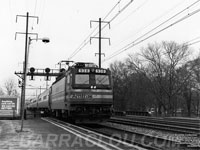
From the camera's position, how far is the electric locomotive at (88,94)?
65.8ft

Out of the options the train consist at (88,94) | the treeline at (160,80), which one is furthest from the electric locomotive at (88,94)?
the treeline at (160,80)

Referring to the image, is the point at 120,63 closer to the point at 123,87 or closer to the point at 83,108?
the point at 123,87

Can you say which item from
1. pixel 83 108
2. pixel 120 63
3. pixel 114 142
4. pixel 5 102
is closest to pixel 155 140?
pixel 114 142

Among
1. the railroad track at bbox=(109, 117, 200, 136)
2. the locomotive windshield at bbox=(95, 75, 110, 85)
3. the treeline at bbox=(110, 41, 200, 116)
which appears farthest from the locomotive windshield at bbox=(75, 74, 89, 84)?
the treeline at bbox=(110, 41, 200, 116)

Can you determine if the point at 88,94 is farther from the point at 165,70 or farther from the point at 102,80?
the point at 165,70

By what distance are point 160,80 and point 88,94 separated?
42.1 meters

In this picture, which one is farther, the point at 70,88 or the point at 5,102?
the point at 5,102

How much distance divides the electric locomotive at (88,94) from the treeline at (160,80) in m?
32.9

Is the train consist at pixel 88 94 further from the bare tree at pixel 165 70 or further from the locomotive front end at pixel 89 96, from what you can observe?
the bare tree at pixel 165 70

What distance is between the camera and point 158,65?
2394 inches

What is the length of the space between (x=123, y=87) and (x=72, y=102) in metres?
53.8

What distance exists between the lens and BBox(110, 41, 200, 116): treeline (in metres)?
57.9

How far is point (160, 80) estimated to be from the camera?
60406 mm

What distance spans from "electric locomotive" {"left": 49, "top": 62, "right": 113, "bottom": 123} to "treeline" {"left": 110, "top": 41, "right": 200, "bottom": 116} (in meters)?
32.9
